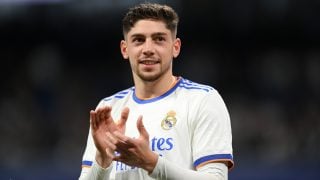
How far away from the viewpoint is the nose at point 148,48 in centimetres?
363

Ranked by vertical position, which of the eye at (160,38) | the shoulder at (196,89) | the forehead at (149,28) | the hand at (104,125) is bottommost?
the hand at (104,125)

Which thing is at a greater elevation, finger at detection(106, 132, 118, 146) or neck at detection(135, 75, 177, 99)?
neck at detection(135, 75, 177, 99)

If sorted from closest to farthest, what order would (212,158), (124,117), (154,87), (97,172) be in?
(124,117) → (212,158) → (97,172) → (154,87)

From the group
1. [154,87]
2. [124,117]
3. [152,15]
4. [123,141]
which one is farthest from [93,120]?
[152,15]

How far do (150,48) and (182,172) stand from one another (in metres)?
0.76

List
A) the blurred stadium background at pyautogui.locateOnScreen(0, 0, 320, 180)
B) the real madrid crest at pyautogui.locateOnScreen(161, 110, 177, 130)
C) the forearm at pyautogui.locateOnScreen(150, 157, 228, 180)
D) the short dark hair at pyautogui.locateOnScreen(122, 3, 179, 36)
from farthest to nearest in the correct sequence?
1. the blurred stadium background at pyautogui.locateOnScreen(0, 0, 320, 180)
2. the short dark hair at pyautogui.locateOnScreen(122, 3, 179, 36)
3. the real madrid crest at pyautogui.locateOnScreen(161, 110, 177, 130)
4. the forearm at pyautogui.locateOnScreen(150, 157, 228, 180)

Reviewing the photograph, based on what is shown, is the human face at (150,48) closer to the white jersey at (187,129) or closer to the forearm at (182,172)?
the white jersey at (187,129)

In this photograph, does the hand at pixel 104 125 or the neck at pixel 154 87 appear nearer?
the hand at pixel 104 125

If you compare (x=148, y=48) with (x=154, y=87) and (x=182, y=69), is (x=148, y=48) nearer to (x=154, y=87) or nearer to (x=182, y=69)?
(x=154, y=87)

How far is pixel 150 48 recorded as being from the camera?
3.63 m

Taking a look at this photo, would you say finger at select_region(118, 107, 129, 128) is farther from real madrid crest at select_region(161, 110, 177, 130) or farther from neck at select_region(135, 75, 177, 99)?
neck at select_region(135, 75, 177, 99)

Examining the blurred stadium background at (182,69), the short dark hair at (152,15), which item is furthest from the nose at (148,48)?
the blurred stadium background at (182,69)

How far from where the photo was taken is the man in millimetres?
3313

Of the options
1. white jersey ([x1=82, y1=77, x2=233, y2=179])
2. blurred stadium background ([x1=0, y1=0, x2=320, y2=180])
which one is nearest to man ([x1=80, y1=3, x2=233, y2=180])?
white jersey ([x1=82, y1=77, x2=233, y2=179])
